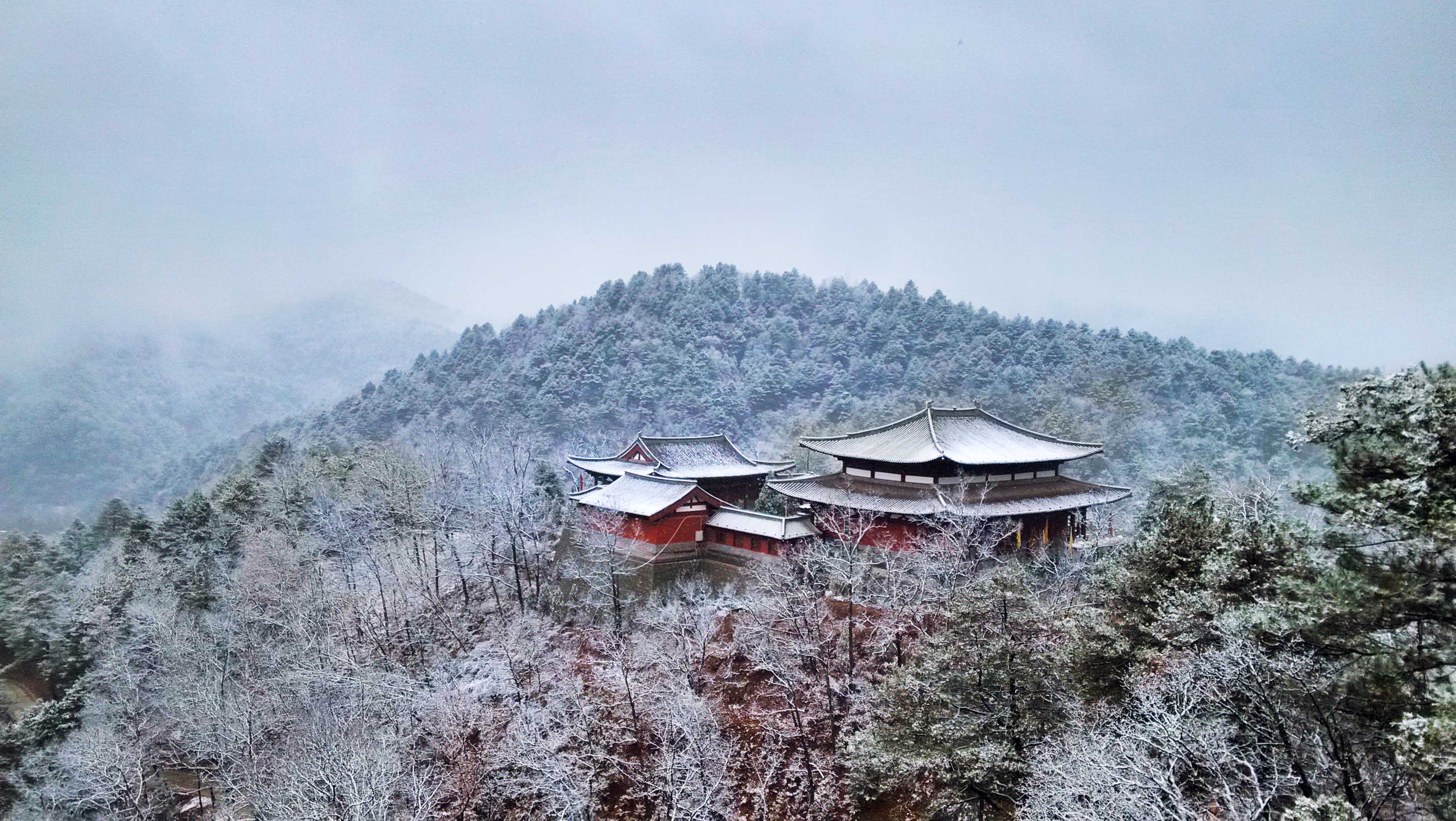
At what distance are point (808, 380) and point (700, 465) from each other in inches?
1770

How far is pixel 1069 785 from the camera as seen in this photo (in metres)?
10.2

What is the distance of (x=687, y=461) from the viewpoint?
31391 millimetres

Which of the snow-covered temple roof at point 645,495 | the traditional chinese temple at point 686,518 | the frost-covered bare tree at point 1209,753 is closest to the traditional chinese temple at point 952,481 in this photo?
the traditional chinese temple at point 686,518

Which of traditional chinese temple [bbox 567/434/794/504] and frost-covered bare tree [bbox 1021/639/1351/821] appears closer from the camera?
frost-covered bare tree [bbox 1021/639/1351/821]

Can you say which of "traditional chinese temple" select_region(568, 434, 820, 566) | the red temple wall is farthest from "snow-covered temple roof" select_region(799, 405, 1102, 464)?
the red temple wall

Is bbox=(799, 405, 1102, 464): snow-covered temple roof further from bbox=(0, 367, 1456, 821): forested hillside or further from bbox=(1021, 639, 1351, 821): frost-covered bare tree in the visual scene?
bbox=(1021, 639, 1351, 821): frost-covered bare tree

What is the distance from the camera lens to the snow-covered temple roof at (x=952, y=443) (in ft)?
75.0

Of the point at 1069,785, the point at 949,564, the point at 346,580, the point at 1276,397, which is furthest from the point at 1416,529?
the point at 1276,397

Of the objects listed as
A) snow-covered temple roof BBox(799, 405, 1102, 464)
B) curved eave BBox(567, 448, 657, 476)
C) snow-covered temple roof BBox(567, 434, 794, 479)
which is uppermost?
snow-covered temple roof BBox(799, 405, 1102, 464)

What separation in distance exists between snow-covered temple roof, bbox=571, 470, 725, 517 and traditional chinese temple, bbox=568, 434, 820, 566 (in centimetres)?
3

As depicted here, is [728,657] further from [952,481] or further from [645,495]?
[952,481]

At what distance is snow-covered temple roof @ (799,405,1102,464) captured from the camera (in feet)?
75.0

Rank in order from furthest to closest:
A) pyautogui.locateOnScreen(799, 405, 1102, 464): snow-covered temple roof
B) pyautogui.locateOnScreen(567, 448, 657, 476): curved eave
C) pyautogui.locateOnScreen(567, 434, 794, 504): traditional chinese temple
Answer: pyautogui.locateOnScreen(567, 448, 657, 476): curved eave → pyautogui.locateOnScreen(567, 434, 794, 504): traditional chinese temple → pyautogui.locateOnScreen(799, 405, 1102, 464): snow-covered temple roof

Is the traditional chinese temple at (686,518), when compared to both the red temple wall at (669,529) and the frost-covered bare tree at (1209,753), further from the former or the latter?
the frost-covered bare tree at (1209,753)
